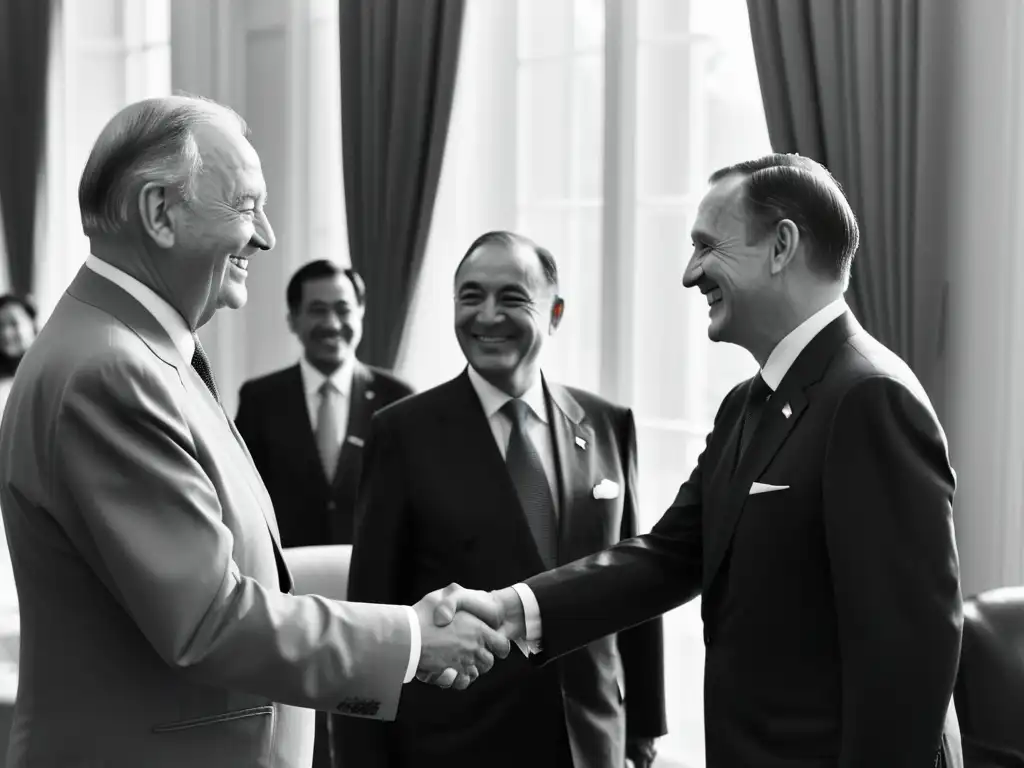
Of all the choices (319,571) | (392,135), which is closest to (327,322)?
(392,135)

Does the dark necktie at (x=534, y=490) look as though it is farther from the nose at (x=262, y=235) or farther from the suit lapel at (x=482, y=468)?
the nose at (x=262, y=235)

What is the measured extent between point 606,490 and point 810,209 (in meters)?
0.92

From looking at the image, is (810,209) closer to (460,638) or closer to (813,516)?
(813,516)

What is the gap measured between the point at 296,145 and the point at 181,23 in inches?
49.2

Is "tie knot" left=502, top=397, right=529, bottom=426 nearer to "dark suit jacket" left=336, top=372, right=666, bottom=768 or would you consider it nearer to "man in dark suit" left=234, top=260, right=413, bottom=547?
"dark suit jacket" left=336, top=372, right=666, bottom=768

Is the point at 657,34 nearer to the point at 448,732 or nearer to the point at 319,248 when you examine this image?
the point at 319,248

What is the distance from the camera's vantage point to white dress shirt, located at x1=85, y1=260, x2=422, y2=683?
77.3 inches

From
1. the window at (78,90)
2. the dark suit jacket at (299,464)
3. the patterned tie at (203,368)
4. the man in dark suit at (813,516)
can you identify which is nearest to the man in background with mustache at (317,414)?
the dark suit jacket at (299,464)

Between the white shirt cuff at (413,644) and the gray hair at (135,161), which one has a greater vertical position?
the gray hair at (135,161)

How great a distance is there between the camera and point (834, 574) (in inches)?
76.4

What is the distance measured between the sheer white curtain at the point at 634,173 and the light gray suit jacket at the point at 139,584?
2.87m

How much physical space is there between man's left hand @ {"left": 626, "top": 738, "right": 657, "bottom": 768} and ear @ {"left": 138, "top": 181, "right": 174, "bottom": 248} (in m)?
1.59

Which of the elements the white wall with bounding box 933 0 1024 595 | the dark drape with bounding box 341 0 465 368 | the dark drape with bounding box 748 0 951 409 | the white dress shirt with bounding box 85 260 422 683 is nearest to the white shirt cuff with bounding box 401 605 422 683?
the white dress shirt with bounding box 85 260 422 683

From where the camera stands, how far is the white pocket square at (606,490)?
284 centimetres
